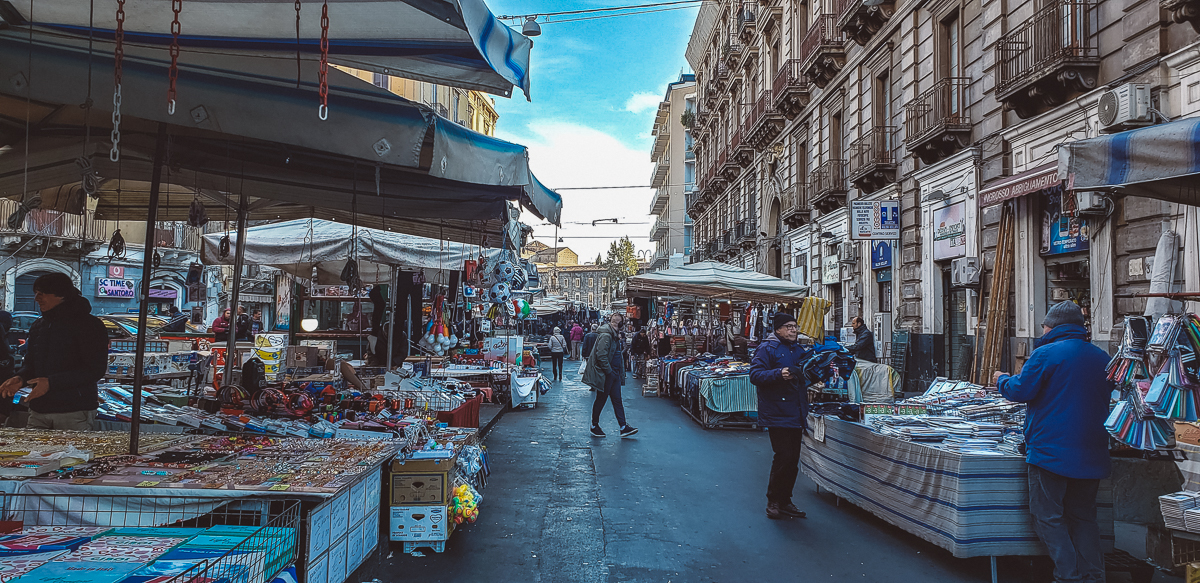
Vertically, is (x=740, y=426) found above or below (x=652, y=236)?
below

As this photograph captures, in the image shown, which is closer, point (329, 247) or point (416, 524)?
point (416, 524)

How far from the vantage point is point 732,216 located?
118 ft

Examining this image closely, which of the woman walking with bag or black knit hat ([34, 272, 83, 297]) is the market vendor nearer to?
black knit hat ([34, 272, 83, 297])

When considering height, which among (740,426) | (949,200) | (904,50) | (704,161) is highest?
(704,161)

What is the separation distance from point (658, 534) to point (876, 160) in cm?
1399

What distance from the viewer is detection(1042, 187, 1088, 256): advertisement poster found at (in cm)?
1087

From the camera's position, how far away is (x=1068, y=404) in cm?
431

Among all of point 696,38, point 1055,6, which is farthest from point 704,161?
point 1055,6

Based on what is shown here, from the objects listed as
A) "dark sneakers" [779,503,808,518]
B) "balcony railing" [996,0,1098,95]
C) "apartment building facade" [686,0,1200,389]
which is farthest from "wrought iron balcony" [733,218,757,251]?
"dark sneakers" [779,503,808,518]

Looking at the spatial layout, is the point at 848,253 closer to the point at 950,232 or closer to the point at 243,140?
the point at 950,232

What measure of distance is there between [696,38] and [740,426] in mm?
37827

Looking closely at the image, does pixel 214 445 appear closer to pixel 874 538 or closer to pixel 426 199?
pixel 426 199

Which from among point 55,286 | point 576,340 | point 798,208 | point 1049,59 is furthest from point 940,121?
point 576,340

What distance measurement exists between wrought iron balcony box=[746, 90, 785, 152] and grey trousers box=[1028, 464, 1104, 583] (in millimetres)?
22749
